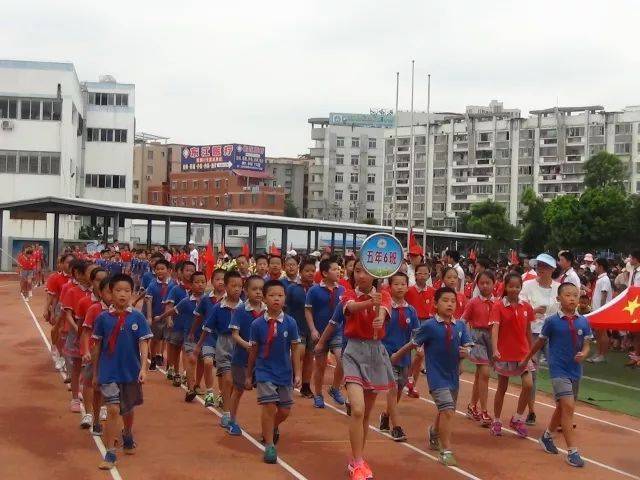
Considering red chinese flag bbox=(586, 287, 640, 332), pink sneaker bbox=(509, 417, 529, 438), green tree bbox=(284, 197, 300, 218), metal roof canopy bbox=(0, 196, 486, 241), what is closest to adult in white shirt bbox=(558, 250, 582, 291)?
red chinese flag bbox=(586, 287, 640, 332)

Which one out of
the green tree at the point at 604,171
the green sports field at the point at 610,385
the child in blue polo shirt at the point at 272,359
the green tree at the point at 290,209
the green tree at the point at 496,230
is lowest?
the green sports field at the point at 610,385

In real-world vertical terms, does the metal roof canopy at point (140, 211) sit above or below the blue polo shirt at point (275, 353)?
above

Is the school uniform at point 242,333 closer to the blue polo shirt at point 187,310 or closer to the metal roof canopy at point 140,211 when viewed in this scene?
the blue polo shirt at point 187,310

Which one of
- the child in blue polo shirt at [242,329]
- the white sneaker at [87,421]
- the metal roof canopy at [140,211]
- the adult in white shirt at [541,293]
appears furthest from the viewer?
the metal roof canopy at [140,211]

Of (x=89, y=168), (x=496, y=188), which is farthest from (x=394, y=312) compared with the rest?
(x=496, y=188)

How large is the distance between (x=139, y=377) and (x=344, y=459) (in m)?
2.09

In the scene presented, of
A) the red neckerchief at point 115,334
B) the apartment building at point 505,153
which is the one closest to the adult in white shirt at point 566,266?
the red neckerchief at point 115,334

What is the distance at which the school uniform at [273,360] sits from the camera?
28.1ft

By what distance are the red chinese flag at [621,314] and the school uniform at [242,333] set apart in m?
6.01

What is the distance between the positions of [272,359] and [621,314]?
720 cm

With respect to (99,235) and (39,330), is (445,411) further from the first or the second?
(99,235)

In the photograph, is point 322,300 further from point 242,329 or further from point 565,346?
point 565,346

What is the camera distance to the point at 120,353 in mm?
8281

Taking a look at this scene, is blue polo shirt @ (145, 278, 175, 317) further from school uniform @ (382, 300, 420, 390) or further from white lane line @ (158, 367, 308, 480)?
school uniform @ (382, 300, 420, 390)
